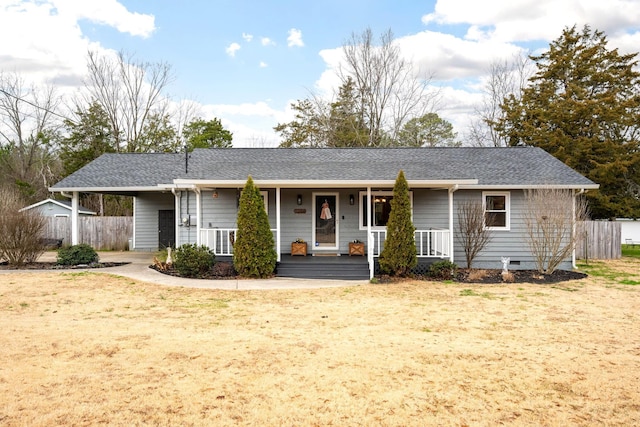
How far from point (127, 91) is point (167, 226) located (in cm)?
1656

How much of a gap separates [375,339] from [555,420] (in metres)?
2.69

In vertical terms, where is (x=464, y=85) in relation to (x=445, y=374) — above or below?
above

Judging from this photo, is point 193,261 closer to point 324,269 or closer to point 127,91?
point 324,269

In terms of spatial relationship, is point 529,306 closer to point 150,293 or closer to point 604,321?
point 604,321

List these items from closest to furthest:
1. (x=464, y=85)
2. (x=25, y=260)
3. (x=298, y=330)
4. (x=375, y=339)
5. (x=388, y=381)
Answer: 1. (x=388, y=381)
2. (x=375, y=339)
3. (x=298, y=330)
4. (x=25, y=260)
5. (x=464, y=85)

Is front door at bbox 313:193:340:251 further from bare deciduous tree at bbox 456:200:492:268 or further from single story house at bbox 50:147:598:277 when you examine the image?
bare deciduous tree at bbox 456:200:492:268

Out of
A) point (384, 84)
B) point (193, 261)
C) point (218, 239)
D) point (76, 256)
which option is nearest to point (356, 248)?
point (218, 239)

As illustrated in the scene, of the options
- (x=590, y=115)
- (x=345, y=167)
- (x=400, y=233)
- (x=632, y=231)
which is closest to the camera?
(x=400, y=233)

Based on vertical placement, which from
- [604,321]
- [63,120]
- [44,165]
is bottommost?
[604,321]

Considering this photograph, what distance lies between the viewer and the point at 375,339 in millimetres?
6000

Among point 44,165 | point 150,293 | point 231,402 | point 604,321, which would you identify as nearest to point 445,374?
point 231,402

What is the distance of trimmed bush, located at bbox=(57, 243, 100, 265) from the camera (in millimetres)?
13117

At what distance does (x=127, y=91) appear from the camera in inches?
1188

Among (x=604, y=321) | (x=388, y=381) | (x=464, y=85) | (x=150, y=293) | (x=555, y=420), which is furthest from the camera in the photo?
(x=464, y=85)
